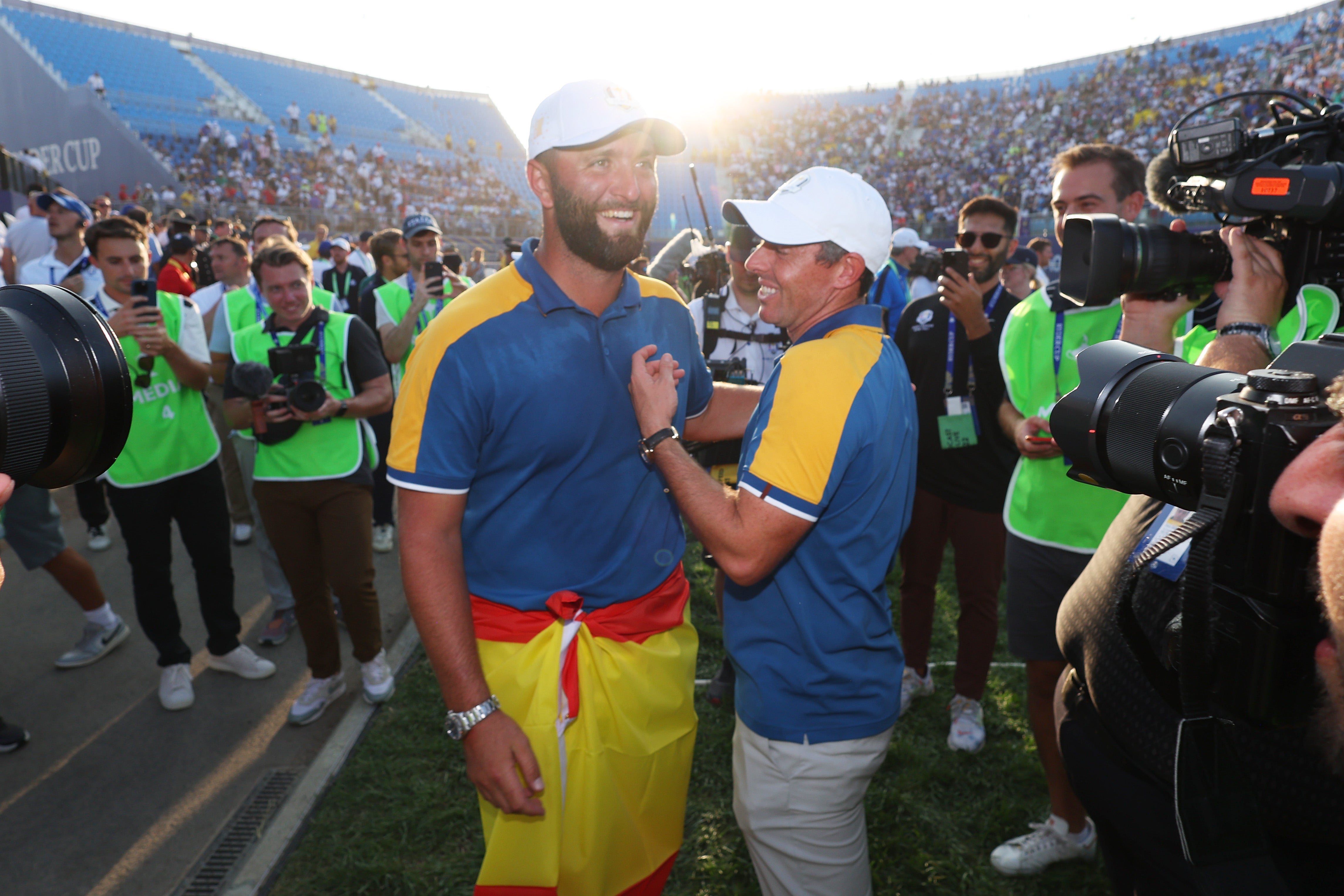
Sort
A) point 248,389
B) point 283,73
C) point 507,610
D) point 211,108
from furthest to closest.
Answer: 1. point 283,73
2. point 211,108
3. point 248,389
4. point 507,610

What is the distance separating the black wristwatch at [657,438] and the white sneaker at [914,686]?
2.37 meters

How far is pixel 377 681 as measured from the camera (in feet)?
12.4

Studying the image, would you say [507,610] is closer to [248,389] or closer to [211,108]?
[248,389]

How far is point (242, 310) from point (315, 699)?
2413mm

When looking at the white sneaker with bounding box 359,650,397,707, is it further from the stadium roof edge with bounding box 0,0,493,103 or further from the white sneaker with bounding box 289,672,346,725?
the stadium roof edge with bounding box 0,0,493,103

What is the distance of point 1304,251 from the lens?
67.9 inches

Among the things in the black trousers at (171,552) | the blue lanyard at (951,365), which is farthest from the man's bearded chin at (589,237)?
the black trousers at (171,552)

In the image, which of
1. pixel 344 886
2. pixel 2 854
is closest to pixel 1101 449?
pixel 344 886

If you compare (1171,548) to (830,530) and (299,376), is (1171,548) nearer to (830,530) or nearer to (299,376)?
(830,530)

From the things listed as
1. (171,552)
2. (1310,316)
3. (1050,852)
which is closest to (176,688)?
(171,552)

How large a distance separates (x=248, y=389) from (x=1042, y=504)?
3.20 m

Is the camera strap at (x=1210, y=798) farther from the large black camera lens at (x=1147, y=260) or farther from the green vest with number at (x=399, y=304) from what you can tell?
the green vest with number at (x=399, y=304)

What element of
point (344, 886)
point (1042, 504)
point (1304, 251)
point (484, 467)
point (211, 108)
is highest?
point (211, 108)

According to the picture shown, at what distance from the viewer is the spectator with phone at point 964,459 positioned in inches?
131
